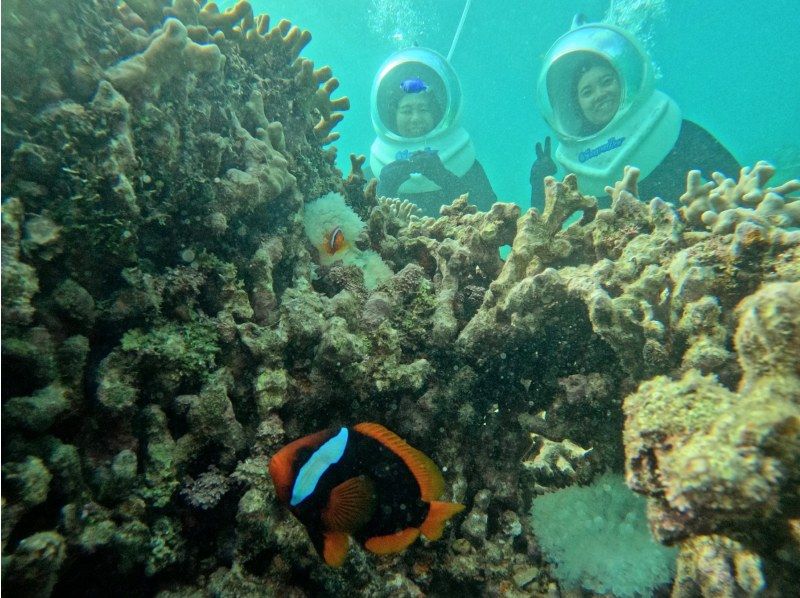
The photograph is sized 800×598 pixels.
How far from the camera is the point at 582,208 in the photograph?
10.4 ft

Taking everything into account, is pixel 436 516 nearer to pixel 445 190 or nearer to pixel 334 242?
pixel 334 242

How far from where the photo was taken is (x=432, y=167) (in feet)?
31.3

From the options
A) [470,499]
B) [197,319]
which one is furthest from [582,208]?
[197,319]

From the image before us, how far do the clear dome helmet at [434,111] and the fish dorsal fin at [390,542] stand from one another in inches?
355

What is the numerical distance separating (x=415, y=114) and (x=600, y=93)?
4322 mm

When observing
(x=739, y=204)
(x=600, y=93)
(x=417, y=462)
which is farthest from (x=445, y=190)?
(x=417, y=462)

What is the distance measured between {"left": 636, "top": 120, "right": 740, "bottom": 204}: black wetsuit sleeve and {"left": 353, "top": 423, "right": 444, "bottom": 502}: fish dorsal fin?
8.39 m

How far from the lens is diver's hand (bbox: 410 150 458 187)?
9.43 metres

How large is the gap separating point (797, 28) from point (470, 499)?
121 meters

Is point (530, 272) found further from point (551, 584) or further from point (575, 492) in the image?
point (551, 584)

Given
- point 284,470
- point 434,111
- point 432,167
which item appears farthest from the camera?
point 434,111

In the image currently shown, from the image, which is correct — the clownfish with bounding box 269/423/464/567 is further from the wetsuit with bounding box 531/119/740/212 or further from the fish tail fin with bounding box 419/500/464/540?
the wetsuit with bounding box 531/119/740/212

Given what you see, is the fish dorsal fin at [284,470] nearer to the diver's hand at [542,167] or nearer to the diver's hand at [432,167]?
the diver's hand at [432,167]

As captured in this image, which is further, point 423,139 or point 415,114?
point 415,114
